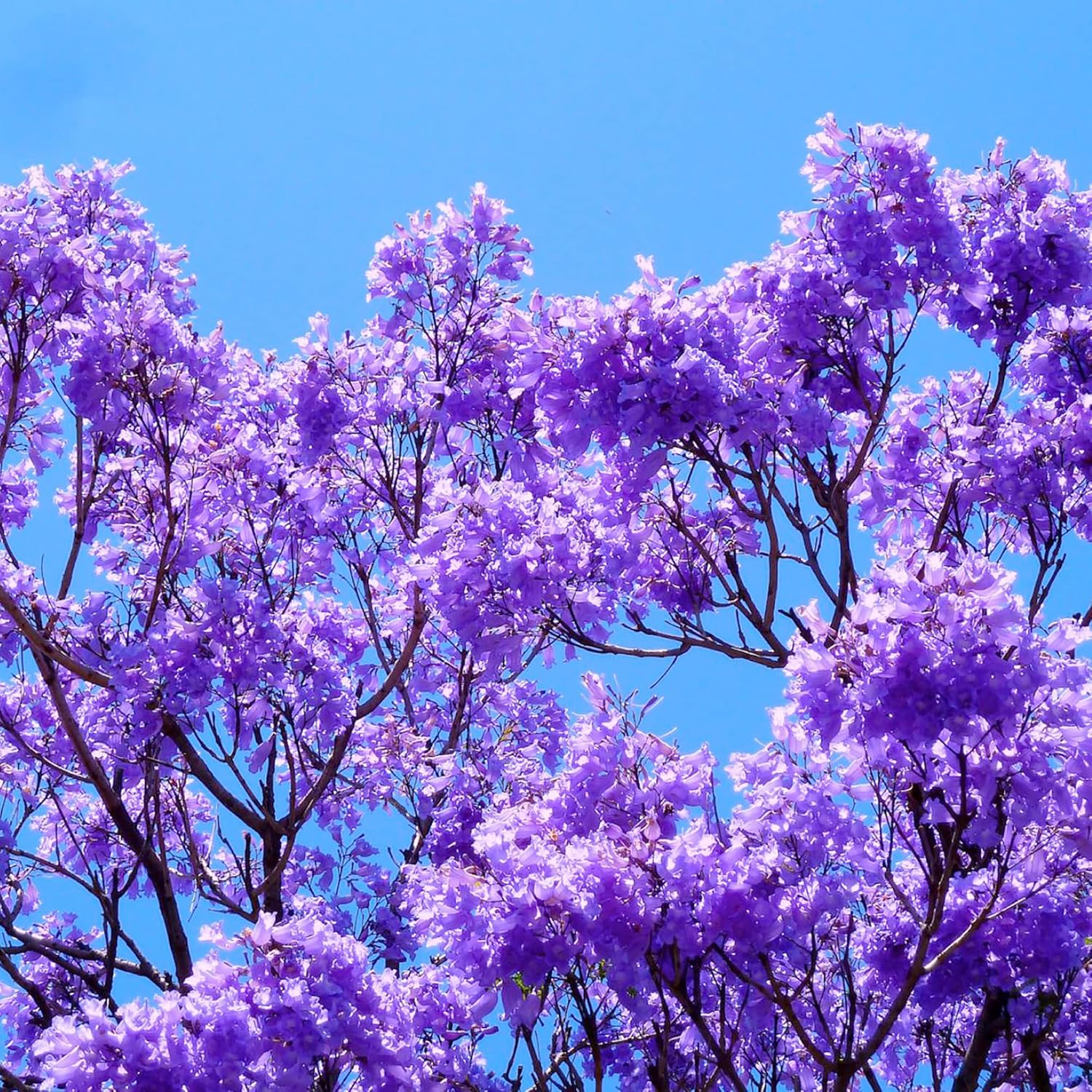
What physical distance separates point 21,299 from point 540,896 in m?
5.20

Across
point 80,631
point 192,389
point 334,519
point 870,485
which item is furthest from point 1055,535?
point 80,631

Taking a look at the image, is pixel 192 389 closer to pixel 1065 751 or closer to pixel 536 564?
pixel 536 564

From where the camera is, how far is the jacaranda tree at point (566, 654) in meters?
4.32

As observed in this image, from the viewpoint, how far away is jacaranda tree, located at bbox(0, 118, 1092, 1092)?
432 cm

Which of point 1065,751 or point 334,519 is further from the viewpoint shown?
point 334,519

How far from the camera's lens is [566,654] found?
714 cm

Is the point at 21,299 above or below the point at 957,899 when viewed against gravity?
above

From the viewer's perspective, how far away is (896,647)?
151 inches

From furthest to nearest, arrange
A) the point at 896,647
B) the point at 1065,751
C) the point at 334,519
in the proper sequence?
the point at 334,519, the point at 1065,751, the point at 896,647

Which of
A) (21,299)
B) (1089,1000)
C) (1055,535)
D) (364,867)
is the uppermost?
(21,299)

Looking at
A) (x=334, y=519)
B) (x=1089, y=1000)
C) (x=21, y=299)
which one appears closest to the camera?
(x=1089, y=1000)

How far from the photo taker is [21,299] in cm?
734

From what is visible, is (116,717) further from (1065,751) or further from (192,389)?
(1065,751)

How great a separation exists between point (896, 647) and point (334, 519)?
4759 mm
